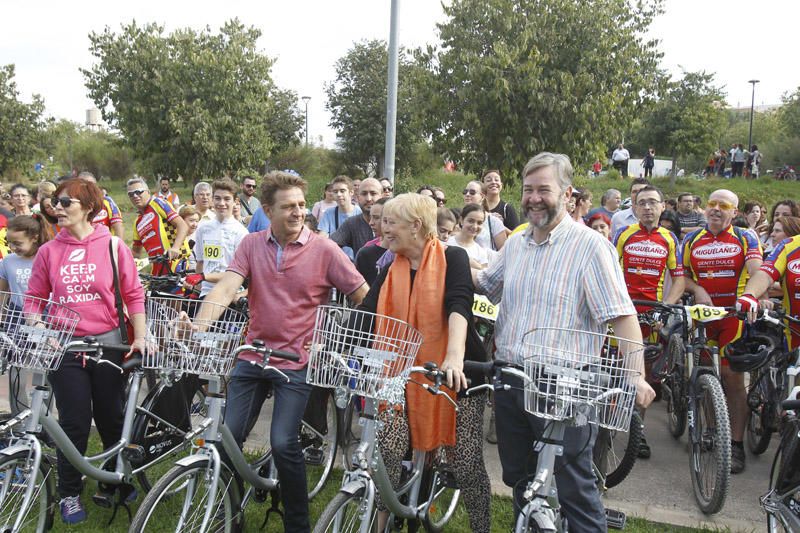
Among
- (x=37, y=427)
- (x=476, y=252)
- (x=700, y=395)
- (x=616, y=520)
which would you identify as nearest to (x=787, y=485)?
(x=616, y=520)

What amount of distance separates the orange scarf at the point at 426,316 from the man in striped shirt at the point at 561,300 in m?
0.39

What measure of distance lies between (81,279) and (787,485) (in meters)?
3.92

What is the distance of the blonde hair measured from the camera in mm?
3518

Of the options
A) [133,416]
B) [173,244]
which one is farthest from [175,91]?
[133,416]

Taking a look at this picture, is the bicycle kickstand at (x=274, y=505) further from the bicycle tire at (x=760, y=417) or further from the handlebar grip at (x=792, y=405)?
the bicycle tire at (x=760, y=417)

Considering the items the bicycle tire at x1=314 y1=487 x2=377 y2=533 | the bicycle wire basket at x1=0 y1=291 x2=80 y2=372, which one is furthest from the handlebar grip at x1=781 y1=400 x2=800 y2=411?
the bicycle wire basket at x1=0 y1=291 x2=80 y2=372

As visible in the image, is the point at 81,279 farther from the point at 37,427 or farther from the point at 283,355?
the point at 283,355

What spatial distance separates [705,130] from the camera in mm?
26703

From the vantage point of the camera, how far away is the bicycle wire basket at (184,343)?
3.35 meters

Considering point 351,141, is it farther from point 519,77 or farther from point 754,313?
point 754,313

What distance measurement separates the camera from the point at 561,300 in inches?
123

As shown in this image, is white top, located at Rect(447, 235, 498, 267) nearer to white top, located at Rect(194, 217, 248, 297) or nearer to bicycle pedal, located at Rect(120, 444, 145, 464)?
white top, located at Rect(194, 217, 248, 297)

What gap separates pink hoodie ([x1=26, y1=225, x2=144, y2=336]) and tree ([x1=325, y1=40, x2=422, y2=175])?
91.0 ft

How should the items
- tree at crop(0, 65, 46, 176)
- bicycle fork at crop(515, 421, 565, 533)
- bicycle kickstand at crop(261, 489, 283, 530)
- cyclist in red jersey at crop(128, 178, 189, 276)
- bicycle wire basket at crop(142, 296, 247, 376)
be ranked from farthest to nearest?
tree at crop(0, 65, 46, 176) < cyclist in red jersey at crop(128, 178, 189, 276) < bicycle kickstand at crop(261, 489, 283, 530) < bicycle wire basket at crop(142, 296, 247, 376) < bicycle fork at crop(515, 421, 565, 533)
